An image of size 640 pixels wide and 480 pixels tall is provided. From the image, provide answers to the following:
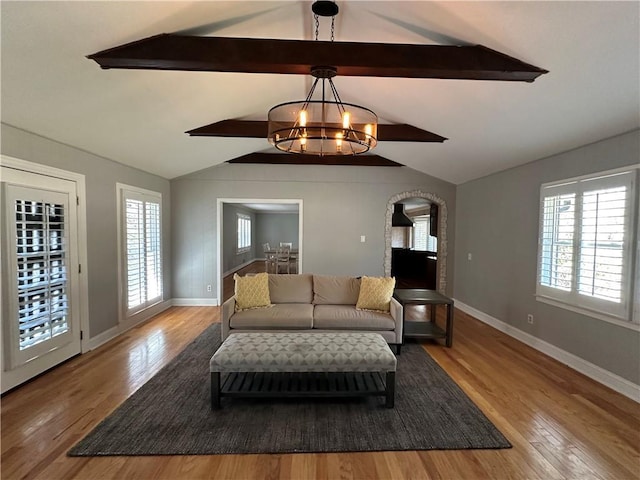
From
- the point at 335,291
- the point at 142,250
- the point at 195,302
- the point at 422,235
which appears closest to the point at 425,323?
the point at 335,291

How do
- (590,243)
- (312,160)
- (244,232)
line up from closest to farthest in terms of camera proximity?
(590,243)
(312,160)
(244,232)

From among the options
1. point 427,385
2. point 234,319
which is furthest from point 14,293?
point 427,385

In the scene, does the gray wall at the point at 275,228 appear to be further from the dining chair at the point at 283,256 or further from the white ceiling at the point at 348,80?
the white ceiling at the point at 348,80

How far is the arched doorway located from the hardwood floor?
257cm

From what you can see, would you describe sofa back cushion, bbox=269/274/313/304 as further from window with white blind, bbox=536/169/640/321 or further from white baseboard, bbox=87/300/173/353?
window with white blind, bbox=536/169/640/321

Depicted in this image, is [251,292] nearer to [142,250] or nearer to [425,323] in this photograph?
[142,250]

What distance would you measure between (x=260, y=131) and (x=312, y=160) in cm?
161

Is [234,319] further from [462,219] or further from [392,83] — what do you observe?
[462,219]

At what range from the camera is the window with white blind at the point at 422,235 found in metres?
9.84

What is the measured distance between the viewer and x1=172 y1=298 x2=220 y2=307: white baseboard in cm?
579

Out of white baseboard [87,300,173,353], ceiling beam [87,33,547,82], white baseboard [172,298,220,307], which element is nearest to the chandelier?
ceiling beam [87,33,547,82]

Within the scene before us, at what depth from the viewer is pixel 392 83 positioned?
10.5ft

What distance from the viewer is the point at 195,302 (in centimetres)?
583

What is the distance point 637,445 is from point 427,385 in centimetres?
139
